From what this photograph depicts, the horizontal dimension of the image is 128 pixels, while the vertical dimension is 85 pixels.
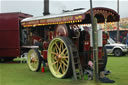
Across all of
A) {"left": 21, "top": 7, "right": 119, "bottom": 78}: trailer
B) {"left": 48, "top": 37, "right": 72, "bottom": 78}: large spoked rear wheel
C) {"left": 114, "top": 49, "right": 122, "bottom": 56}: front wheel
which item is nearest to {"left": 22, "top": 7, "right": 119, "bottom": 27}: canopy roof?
{"left": 21, "top": 7, "right": 119, "bottom": 78}: trailer

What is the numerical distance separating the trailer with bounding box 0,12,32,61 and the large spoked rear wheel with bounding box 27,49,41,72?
3.07 m

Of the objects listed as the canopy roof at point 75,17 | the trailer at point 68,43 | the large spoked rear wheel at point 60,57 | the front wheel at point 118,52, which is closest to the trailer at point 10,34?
the trailer at point 68,43

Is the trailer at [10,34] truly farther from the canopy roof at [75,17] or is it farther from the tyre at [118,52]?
the tyre at [118,52]

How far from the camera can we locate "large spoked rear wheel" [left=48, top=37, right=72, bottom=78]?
7.60 metres

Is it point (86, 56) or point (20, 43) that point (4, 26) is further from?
point (86, 56)

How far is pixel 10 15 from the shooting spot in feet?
43.7

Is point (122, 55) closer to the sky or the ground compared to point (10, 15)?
closer to the ground

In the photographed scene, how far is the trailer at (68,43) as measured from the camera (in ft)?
24.7

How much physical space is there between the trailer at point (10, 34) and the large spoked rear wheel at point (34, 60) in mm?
3066

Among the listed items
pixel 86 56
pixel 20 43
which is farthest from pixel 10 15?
pixel 86 56

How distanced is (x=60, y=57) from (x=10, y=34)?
6.22 metres

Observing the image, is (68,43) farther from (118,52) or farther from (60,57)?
(118,52)

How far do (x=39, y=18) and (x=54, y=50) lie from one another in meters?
1.69

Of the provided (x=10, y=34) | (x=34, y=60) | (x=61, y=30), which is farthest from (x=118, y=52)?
(x=61, y=30)
